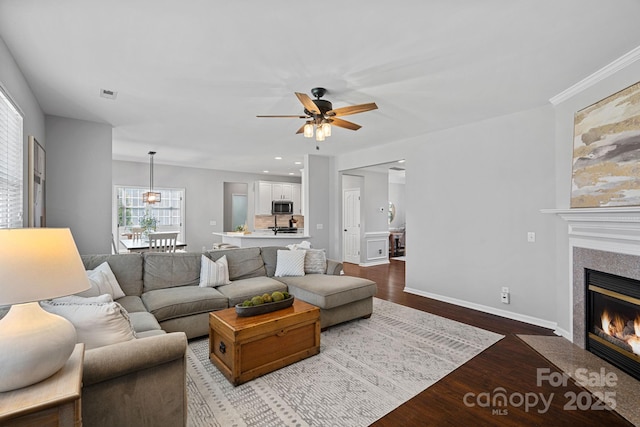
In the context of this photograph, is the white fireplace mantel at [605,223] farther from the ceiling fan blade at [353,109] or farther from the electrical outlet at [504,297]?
the ceiling fan blade at [353,109]

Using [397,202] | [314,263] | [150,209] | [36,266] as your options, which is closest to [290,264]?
[314,263]

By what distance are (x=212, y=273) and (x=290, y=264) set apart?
1025 mm

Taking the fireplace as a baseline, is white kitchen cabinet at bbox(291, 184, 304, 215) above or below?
above

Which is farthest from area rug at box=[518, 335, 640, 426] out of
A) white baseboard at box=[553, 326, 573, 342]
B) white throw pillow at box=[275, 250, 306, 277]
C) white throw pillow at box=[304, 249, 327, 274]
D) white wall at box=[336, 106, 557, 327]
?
white throw pillow at box=[275, 250, 306, 277]

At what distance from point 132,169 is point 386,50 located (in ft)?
23.0

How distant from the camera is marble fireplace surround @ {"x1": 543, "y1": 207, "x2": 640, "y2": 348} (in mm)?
2422

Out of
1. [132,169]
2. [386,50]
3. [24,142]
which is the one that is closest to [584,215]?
[386,50]

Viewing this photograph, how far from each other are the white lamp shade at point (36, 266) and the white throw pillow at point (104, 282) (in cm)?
180

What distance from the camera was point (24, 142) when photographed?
284 cm

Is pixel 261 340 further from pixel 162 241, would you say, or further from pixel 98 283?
pixel 162 241

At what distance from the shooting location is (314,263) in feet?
14.0

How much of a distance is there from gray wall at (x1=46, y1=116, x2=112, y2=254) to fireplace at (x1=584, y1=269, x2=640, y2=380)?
568cm

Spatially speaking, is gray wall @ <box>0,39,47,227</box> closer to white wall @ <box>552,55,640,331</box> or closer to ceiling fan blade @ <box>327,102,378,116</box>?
ceiling fan blade @ <box>327,102,378,116</box>

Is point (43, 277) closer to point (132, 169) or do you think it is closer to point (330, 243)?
point (330, 243)
